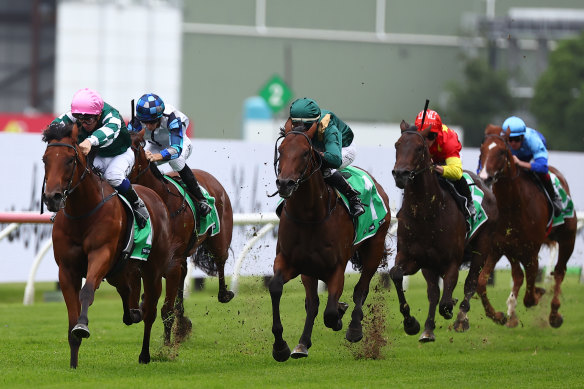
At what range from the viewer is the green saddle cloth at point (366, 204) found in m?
7.97

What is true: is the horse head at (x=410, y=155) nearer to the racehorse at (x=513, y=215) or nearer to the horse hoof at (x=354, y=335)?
the horse hoof at (x=354, y=335)

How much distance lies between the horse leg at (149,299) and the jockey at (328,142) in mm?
1337

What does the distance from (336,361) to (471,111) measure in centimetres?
2699

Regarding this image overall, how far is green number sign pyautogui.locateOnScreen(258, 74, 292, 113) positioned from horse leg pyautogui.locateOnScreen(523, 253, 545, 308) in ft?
42.0

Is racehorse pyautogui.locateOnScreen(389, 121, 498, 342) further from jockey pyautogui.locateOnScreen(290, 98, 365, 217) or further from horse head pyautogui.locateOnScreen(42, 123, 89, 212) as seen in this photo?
horse head pyautogui.locateOnScreen(42, 123, 89, 212)

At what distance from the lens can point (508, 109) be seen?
34469 millimetres

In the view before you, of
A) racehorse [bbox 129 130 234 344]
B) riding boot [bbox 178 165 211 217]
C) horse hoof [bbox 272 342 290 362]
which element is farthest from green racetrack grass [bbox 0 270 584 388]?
riding boot [bbox 178 165 211 217]

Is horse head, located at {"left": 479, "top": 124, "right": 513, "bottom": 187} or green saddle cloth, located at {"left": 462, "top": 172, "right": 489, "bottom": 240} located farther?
horse head, located at {"left": 479, "top": 124, "right": 513, "bottom": 187}

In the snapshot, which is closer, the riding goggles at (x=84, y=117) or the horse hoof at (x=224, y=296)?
the riding goggles at (x=84, y=117)

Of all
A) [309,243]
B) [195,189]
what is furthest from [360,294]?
[195,189]

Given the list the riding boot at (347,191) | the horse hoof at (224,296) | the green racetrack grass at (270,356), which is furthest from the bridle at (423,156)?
the horse hoof at (224,296)

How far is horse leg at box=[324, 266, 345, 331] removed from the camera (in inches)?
287

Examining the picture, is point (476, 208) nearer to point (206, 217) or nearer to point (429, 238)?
point (429, 238)

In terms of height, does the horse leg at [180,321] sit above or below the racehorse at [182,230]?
below
